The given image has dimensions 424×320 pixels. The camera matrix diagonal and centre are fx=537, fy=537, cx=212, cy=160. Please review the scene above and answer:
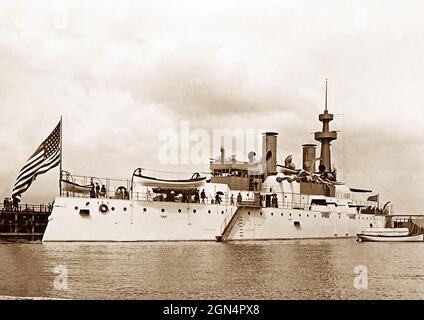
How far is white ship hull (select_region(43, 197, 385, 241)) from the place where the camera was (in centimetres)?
3030

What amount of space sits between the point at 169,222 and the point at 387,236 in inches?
845

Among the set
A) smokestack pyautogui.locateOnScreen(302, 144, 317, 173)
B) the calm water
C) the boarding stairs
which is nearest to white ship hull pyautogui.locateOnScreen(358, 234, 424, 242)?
smokestack pyautogui.locateOnScreen(302, 144, 317, 173)

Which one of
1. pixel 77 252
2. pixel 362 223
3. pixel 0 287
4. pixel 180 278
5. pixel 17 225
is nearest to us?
pixel 0 287

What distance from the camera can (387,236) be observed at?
4528cm

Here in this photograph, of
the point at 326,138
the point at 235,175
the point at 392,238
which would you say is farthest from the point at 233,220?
the point at 326,138

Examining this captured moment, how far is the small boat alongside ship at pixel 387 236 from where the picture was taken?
43.8 metres

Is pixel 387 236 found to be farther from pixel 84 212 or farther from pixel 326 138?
pixel 84 212

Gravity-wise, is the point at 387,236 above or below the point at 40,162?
below

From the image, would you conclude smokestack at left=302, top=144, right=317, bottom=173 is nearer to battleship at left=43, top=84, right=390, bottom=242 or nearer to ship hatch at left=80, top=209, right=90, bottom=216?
battleship at left=43, top=84, right=390, bottom=242

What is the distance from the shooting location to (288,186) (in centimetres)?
4231
